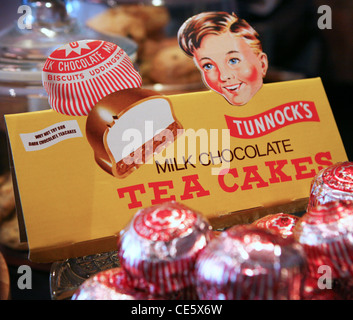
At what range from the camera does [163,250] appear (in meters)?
0.59

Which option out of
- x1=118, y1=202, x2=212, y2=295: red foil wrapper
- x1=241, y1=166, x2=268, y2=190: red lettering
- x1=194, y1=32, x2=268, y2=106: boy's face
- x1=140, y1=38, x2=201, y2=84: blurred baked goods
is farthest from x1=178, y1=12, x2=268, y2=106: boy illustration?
x1=140, y1=38, x2=201, y2=84: blurred baked goods

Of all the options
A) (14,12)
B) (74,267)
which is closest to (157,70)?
(14,12)

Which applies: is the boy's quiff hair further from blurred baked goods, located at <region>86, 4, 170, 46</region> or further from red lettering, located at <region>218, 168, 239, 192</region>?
blurred baked goods, located at <region>86, 4, 170, 46</region>

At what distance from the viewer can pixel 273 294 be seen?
1.82 ft

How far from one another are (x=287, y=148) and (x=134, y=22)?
1898 mm

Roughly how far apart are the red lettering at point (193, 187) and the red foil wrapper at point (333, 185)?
22 cm

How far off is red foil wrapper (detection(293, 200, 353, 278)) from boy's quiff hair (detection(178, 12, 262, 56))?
1.46 ft

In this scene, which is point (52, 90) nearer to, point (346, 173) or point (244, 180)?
A: point (244, 180)

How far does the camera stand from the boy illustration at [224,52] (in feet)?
3.01

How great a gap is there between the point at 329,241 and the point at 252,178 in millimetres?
308

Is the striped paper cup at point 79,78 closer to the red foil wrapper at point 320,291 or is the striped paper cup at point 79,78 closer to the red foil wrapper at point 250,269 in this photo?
the red foil wrapper at point 250,269

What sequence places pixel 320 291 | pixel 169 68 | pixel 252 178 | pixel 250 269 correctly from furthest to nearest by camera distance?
pixel 169 68, pixel 252 178, pixel 320 291, pixel 250 269

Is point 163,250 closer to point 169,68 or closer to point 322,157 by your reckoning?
point 322,157

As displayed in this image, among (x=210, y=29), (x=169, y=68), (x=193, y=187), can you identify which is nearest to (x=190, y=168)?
(x=193, y=187)
